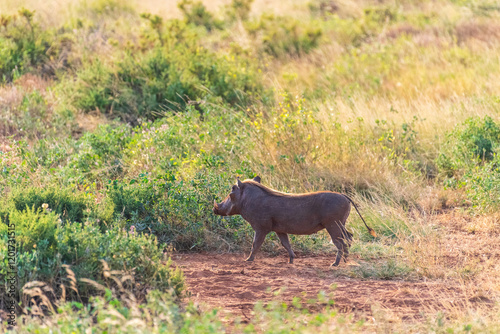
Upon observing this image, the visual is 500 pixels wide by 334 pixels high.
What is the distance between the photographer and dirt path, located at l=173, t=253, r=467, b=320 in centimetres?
517

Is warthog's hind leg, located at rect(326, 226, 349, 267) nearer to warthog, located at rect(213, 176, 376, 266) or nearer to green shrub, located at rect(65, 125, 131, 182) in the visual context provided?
warthog, located at rect(213, 176, 376, 266)

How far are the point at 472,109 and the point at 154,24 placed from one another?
25.2 feet

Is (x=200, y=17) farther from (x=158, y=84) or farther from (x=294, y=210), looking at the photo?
(x=294, y=210)

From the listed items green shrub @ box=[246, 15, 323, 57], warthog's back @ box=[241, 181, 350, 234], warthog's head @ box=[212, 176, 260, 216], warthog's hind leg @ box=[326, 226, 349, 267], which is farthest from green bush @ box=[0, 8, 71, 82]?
warthog's hind leg @ box=[326, 226, 349, 267]

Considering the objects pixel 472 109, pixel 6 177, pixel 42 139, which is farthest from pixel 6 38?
pixel 472 109

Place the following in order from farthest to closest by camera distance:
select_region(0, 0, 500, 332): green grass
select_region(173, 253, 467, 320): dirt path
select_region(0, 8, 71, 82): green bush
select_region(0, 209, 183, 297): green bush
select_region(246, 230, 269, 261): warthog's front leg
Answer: select_region(0, 8, 71, 82): green bush < select_region(246, 230, 269, 261): warthog's front leg < select_region(0, 0, 500, 332): green grass < select_region(173, 253, 467, 320): dirt path < select_region(0, 209, 183, 297): green bush

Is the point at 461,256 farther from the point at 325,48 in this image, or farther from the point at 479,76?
the point at 325,48

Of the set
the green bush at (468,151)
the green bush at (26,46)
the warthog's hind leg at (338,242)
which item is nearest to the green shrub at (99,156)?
the warthog's hind leg at (338,242)

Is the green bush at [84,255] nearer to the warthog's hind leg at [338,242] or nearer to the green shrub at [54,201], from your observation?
the green shrub at [54,201]

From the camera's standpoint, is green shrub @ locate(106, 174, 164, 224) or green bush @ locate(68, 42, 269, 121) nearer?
green shrub @ locate(106, 174, 164, 224)

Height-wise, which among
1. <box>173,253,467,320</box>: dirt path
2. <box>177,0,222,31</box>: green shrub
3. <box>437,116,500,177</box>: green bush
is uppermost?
<box>177,0,222,31</box>: green shrub

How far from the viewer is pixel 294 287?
5613mm

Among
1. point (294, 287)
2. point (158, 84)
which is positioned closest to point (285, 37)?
point (158, 84)

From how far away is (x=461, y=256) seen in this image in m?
6.65
